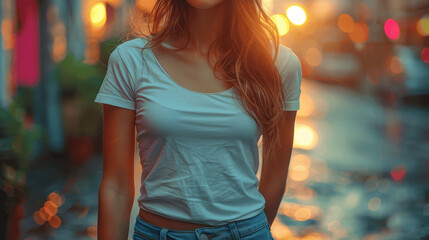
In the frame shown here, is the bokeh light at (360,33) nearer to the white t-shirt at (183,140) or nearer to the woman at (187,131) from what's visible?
the woman at (187,131)

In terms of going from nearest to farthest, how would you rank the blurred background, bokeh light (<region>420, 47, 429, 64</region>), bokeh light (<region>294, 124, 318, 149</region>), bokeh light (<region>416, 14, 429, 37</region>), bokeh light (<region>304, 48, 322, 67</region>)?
the blurred background → bokeh light (<region>294, 124, 318, 149</region>) → bokeh light (<region>420, 47, 429, 64</region>) → bokeh light (<region>416, 14, 429, 37</region>) → bokeh light (<region>304, 48, 322, 67</region>)

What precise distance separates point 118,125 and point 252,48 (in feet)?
2.16

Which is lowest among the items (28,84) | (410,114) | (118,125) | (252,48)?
(410,114)

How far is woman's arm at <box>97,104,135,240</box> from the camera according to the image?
82.1 inches

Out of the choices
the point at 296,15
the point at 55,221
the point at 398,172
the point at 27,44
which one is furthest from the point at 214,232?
the point at 296,15

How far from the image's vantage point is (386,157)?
34.8 ft

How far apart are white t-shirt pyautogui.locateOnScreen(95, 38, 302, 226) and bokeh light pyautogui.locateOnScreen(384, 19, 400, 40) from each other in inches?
1044

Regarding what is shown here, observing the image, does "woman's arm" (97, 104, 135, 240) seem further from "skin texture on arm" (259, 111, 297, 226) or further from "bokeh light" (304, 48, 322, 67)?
"bokeh light" (304, 48, 322, 67)

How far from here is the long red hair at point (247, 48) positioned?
223cm

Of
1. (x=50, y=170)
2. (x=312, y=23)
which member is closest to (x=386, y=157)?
(x=50, y=170)

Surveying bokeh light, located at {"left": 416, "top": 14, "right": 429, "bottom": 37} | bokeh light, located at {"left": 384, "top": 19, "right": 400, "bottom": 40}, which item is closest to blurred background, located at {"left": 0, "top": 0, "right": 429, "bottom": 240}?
bokeh light, located at {"left": 416, "top": 14, "right": 429, "bottom": 37}

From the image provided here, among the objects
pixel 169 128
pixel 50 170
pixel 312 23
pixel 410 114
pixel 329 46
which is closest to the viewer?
pixel 169 128

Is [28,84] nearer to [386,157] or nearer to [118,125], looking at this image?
[386,157]

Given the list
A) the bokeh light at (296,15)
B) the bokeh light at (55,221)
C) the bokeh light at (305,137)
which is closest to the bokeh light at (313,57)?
the bokeh light at (296,15)
